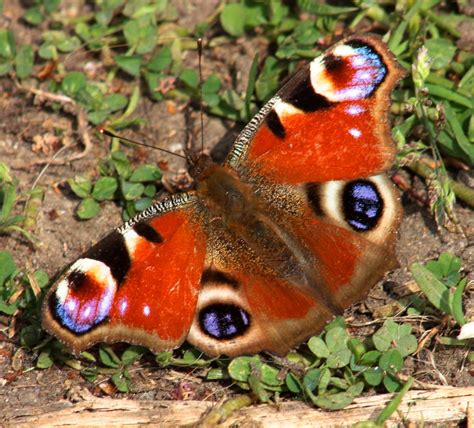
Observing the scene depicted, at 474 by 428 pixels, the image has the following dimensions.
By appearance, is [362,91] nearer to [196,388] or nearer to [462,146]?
[462,146]

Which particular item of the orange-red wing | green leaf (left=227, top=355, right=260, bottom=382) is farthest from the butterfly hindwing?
the orange-red wing

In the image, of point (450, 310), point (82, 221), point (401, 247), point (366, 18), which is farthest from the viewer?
point (366, 18)

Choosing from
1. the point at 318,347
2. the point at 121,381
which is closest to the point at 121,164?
the point at 121,381

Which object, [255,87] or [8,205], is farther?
[255,87]

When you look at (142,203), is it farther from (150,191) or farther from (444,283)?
(444,283)

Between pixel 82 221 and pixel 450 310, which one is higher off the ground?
pixel 82 221

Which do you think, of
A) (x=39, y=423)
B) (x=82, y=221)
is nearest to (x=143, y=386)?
(x=39, y=423)

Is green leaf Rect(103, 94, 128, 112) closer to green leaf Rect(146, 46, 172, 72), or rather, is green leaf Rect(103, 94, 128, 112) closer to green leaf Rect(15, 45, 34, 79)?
green leaf Rect(146, 46, 172, 72)
